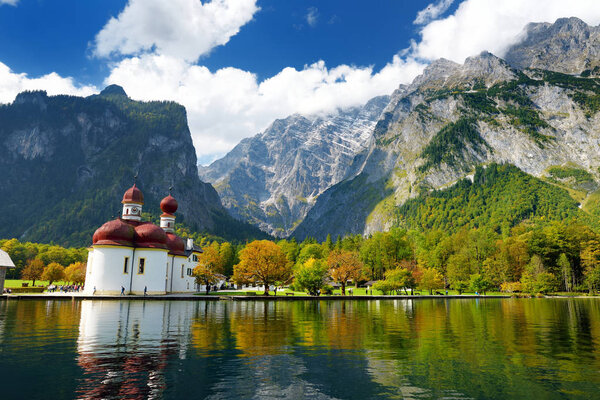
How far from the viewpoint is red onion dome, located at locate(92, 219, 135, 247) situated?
70.1 meters

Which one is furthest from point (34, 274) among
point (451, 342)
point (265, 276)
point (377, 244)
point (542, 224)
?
point (542, 224)

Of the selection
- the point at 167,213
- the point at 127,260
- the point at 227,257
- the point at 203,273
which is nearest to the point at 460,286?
the point at 203,273

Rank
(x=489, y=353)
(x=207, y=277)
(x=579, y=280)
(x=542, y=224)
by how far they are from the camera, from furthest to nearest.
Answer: (x=542, y=224)
(x=579, y=280)
(x=207, y=277)
(x=489, y=353)

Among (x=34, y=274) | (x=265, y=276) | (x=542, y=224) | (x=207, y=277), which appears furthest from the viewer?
(x=542, y=224)

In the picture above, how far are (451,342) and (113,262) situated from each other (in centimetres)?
6198

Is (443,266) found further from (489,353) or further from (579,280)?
(489,353)

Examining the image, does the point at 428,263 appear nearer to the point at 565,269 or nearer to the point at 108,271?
the point at 565,269

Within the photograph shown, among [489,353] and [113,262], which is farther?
[113,262]

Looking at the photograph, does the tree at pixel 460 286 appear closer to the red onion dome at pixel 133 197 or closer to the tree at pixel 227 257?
the tree at pixel 227 257

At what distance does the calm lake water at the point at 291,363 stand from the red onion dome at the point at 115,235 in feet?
142

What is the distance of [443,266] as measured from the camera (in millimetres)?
128250

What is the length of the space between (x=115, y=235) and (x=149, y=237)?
18.8ft

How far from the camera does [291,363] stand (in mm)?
16766

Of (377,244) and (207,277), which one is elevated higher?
(377,244)
